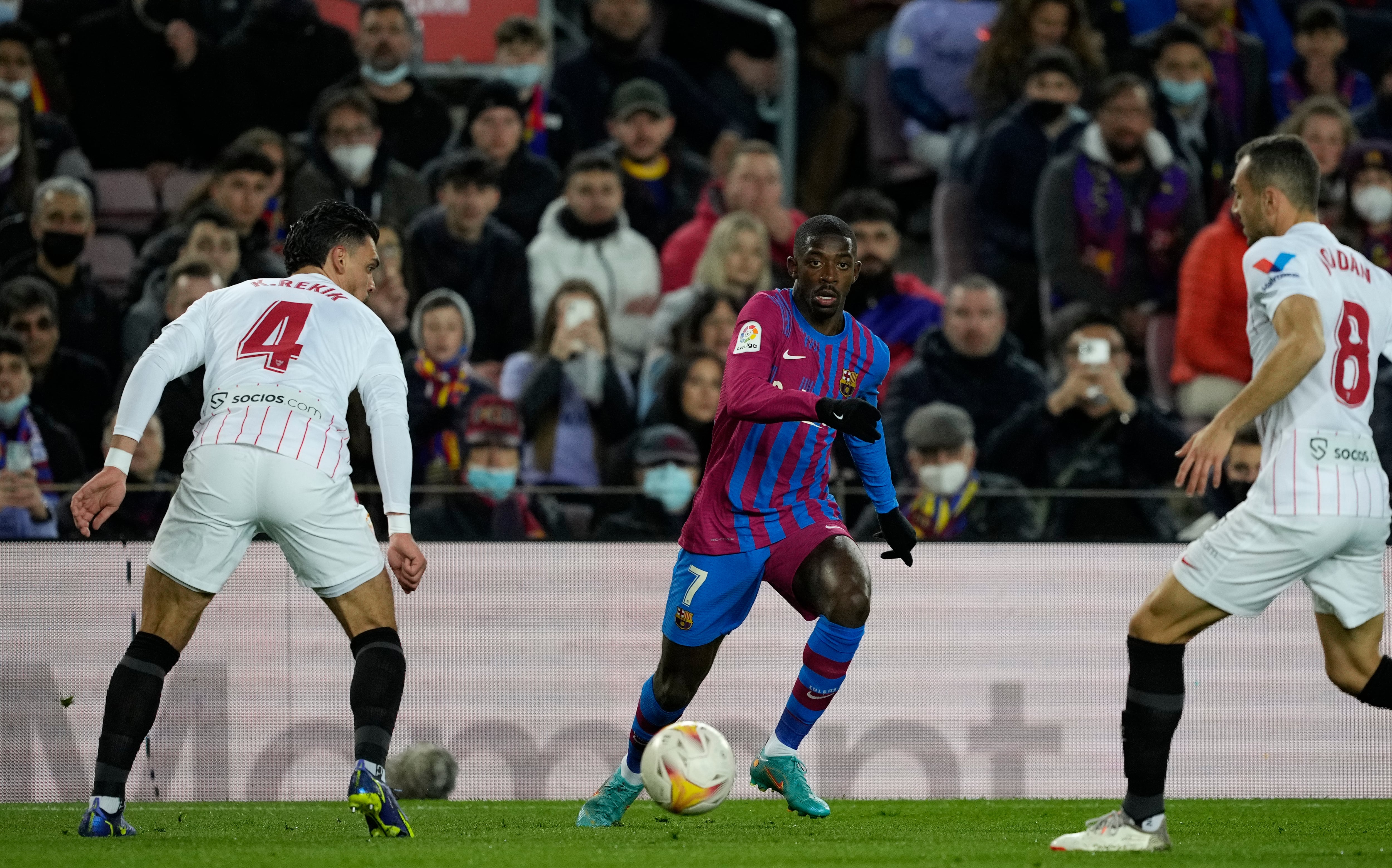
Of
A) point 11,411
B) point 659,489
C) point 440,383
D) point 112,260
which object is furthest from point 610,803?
point 112,260

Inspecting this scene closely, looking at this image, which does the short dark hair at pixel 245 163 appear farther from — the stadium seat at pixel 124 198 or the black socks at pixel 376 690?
the black socks at pixel 376 690

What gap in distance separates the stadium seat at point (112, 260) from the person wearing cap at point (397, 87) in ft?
5.61

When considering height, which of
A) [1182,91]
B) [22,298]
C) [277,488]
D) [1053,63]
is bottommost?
[277,488]

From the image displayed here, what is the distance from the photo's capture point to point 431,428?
9547mm

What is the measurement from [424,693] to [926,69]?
5914 mm

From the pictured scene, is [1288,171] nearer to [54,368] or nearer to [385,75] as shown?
[54,368]

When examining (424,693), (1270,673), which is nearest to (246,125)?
(424,693)

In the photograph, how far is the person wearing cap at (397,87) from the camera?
1115cm

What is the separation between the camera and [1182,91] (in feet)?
37.8

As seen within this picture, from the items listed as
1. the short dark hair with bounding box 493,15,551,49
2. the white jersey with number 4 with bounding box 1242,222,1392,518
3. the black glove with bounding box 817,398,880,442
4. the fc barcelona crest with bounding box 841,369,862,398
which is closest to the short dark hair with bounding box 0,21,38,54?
the short dark hair with bounding box 493,15,551,49

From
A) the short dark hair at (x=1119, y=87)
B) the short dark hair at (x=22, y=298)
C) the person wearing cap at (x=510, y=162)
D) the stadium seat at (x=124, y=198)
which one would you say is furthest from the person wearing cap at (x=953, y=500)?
the stadium seat at (x=124, y=198)

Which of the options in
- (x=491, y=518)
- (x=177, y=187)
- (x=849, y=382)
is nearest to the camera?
(x=849, y=382)

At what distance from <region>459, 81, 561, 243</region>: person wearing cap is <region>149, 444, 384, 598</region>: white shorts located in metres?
5.36

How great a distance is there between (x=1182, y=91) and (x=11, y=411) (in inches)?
290
